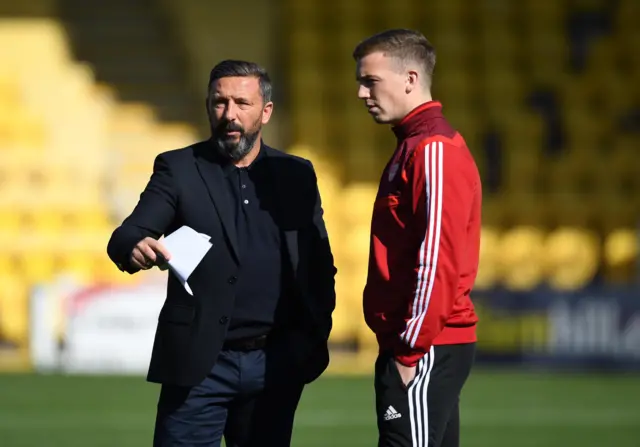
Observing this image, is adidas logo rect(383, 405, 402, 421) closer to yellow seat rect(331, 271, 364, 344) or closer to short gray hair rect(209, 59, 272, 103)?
short gray hair rect(209, 59, 272, 103)

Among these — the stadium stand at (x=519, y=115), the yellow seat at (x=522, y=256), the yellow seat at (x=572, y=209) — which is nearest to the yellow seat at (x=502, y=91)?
the stadium stand at (x=519, y=115)

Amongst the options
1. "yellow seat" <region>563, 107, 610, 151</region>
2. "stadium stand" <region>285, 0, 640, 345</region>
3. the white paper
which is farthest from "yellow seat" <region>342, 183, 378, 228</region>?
the white paper

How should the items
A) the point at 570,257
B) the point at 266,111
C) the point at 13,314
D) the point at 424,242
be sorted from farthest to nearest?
the point at 570,257, the point at 13,314, the point at 266,111, the point at 424,242

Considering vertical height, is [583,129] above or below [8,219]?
above

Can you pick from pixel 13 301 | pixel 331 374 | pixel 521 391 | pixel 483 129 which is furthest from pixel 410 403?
pixel 483 129

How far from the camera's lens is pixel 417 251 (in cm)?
402

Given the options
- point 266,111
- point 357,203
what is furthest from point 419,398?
point 357,203

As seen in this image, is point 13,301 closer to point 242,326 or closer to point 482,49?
point 482,49

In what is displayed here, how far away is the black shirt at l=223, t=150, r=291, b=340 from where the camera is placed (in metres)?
4.29

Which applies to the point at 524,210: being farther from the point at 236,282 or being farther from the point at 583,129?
the point at 236,282

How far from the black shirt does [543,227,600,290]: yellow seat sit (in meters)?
11.8

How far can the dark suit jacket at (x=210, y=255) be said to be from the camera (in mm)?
4195

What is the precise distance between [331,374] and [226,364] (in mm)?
8924

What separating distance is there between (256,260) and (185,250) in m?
0.33
